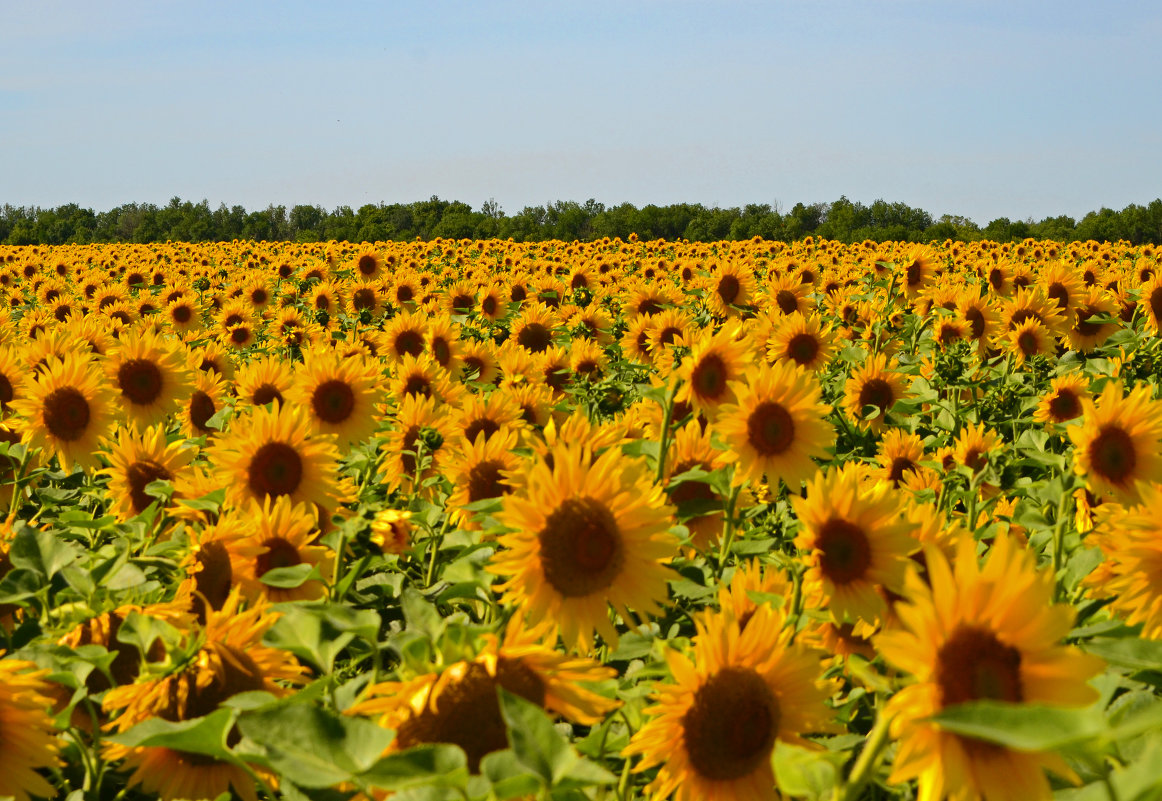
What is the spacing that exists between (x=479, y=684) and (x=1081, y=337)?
7796 millimetres

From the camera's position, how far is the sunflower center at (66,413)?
172 inches

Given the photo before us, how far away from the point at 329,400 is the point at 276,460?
1143mm

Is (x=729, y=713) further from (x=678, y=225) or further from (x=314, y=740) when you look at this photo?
(x=678, y=225)

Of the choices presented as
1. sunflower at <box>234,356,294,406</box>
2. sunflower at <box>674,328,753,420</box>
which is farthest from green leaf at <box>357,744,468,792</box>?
sunflower at <box>234,356,294,406</box>

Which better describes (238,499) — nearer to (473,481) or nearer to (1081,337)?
(473,481)

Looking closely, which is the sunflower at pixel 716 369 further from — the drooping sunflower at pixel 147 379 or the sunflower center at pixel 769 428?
the drooping sunflower at pixel 147 379

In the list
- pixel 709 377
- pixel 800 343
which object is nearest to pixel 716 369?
pixel 709 377

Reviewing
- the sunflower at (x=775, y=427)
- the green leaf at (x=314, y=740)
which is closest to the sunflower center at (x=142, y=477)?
the sunflower at (x=775, y=427)

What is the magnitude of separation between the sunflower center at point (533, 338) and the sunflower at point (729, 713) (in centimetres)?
586

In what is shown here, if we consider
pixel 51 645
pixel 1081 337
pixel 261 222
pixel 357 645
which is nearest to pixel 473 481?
pixel 357 645

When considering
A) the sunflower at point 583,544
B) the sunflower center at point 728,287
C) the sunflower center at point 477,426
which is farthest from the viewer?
the sunflower center at point 728,287

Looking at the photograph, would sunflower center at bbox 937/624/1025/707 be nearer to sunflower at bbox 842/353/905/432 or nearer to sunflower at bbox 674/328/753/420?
sunflower at bbox 674/328/753/420

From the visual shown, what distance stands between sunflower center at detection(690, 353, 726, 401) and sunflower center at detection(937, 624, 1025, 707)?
7.24 ft

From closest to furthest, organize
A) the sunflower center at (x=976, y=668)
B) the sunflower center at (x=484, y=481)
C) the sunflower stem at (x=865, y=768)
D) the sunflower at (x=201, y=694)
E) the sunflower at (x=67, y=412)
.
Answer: the sunflower stem at (x=865, y=768) < the sunflower center at (x=976, y=668) < the sunflower at (x=201, y=694) < the sunflower center at (x=484, y=481) < the sunflower at (x=67, y=412)
